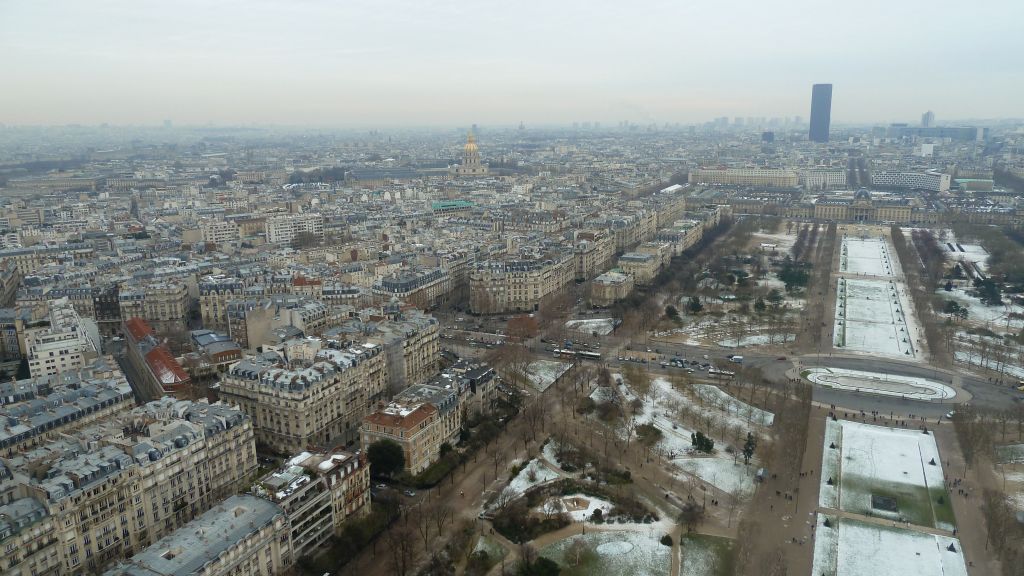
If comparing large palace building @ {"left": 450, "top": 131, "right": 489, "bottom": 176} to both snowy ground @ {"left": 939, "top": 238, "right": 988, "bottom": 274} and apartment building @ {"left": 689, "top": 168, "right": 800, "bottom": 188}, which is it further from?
snowy ground @ {"left": 939, "top": 238, "right": 988, "bottom": 274}

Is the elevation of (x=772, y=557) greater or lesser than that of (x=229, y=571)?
lesser

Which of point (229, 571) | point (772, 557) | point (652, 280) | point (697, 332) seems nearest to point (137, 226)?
point (652, 280)

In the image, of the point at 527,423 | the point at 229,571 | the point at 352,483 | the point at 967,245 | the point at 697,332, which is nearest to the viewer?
the point at 229,571

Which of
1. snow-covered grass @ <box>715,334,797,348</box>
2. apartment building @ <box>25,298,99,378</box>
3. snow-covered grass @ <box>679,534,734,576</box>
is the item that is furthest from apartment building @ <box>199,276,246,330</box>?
snow-covered grass @ <box>679,534,734,576</box>

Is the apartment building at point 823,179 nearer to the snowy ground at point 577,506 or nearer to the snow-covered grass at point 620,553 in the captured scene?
the snowy ground at point 577,506

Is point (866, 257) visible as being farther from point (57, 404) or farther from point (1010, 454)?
point (57, 404)

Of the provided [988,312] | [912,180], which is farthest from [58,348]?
[912,180]

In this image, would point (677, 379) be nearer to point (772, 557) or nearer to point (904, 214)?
point (772, 557)
